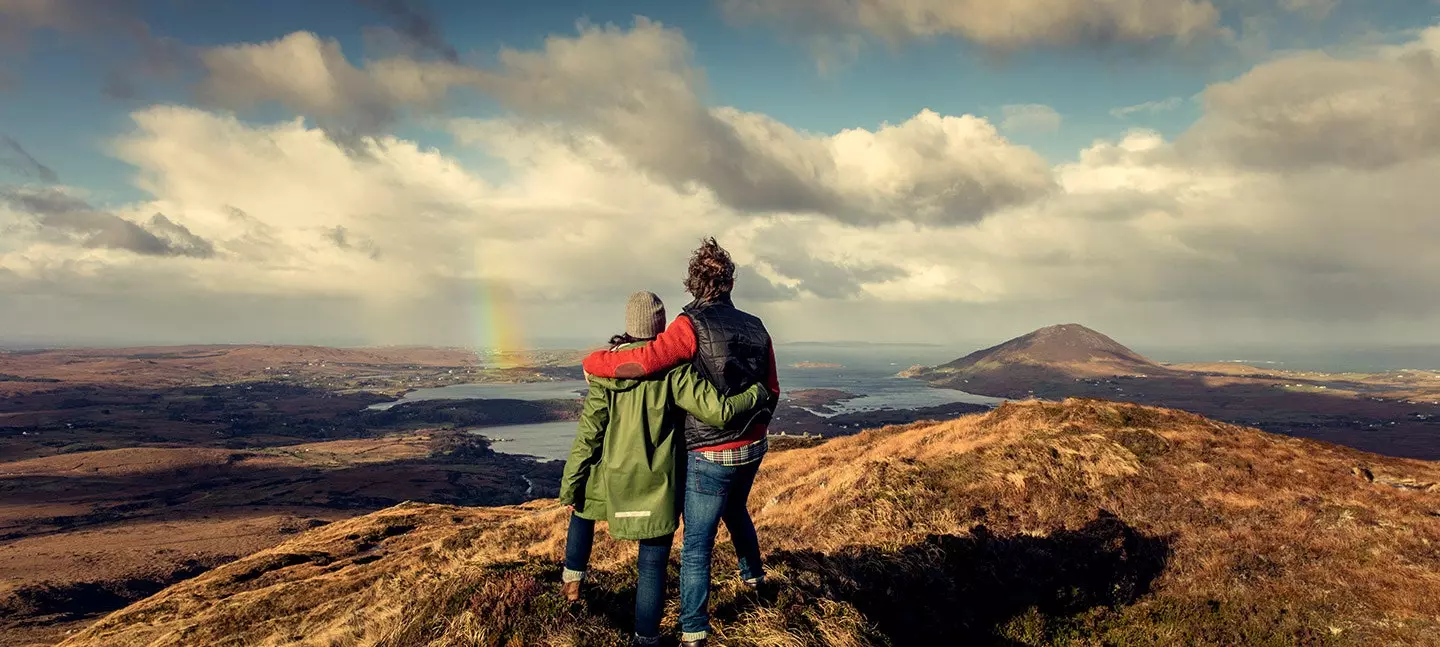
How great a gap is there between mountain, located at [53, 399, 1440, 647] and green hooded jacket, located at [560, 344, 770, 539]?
5.15 ft

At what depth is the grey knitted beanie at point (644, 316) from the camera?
5.95 m

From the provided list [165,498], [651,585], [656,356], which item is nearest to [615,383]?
[656,356]

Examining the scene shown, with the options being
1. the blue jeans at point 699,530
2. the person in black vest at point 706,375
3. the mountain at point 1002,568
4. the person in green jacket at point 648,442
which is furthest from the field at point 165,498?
the person in black vest at point 706,375

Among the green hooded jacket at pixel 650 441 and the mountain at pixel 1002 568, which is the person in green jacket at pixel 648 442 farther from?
the mountain at pixel 1002 568

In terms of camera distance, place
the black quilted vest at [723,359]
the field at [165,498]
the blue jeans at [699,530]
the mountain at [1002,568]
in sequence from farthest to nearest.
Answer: the field at [165,498], the mountain at [1002,568], the blue jeans at [699,530], the black quilted vest at [723,359]

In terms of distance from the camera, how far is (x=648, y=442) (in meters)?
5.75

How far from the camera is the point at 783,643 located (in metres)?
6.23

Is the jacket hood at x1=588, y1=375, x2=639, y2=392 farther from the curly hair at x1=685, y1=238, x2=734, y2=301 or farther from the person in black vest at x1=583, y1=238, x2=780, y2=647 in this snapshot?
the curly hair at x1=685, y1=238, x2=734, y2=301

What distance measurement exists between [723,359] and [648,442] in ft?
3.45

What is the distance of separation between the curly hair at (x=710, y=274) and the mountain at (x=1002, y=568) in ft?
11.4

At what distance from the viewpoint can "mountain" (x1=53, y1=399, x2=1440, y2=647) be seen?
7020 mm

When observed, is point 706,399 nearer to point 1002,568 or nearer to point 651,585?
point 651,585

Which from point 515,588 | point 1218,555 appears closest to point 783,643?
point 515,588

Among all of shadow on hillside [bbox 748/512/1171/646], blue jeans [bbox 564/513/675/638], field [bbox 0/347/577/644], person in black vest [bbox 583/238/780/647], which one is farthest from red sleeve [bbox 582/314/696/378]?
field [bbox 0/347/577/644]
